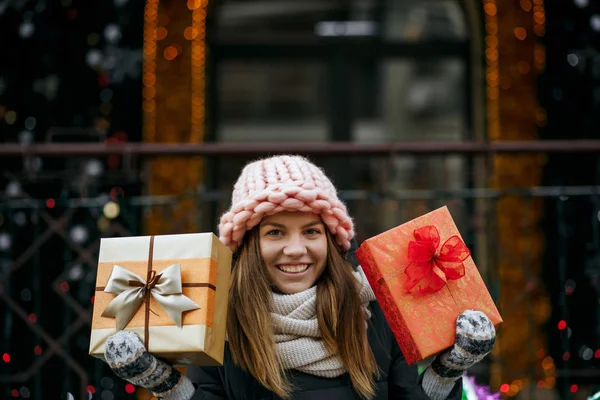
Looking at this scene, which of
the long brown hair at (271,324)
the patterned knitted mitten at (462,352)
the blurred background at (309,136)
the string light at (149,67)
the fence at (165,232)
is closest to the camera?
the patterned knitted mitten at (462,352)

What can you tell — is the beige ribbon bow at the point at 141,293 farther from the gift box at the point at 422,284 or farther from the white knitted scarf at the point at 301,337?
the gift box at the point at 422,284

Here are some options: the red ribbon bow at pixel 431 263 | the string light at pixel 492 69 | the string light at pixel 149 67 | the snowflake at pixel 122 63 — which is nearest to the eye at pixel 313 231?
the red ribbon bow at pixel 431 263

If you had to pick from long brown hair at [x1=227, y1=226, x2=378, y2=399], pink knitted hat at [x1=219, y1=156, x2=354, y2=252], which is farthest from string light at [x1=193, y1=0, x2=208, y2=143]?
long brown hair at [x1=227, y1=226, x2=378, y2=399]

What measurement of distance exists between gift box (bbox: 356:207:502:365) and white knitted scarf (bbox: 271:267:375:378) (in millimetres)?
214

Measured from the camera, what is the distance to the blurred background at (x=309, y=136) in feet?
12.8

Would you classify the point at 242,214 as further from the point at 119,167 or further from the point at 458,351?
the point at 119,167

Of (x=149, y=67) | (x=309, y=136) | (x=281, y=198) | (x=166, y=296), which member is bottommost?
(x=166, y=296)

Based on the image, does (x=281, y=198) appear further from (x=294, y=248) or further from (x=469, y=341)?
(x=469, y=341)

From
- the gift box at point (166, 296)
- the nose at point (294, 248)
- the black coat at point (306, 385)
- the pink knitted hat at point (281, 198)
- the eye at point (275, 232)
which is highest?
the pink knitted hat at point (281, 198)

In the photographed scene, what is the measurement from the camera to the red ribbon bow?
2225 millimetres

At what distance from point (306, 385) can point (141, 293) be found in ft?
1.91

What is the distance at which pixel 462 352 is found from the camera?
7.08ft

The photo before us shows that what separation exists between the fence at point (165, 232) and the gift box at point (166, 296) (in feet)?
5.23

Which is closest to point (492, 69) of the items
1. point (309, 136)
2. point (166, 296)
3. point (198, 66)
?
point (309, 136)
